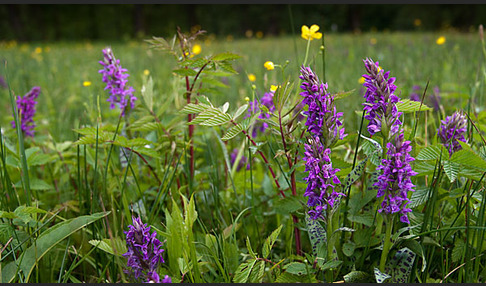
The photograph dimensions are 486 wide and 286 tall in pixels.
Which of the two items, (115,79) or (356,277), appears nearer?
(356,277)

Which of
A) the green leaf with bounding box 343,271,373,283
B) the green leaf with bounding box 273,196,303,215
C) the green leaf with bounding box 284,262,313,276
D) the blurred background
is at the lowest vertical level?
the green leaf with bounding box 343,271,373,283

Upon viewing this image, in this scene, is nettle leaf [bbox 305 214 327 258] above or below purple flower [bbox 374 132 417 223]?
below

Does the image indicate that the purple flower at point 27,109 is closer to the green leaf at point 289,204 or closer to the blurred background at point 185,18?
the green leaf at point 289,204

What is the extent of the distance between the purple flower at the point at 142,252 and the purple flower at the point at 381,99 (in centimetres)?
→ 56

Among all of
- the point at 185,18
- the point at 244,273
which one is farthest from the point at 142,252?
the point at 185,18

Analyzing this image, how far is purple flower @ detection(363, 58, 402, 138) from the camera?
0.91 metres

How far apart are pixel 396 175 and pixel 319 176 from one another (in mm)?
172

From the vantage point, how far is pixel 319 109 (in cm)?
96

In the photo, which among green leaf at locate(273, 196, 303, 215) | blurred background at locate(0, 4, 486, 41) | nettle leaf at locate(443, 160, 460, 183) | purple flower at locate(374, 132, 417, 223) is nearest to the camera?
purple flower at locate(374, 132, 417, 223)

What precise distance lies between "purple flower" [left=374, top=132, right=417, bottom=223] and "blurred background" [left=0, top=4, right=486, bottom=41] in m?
23.2

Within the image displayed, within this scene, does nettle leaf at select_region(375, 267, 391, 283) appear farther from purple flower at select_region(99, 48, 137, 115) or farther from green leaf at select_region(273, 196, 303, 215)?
purple flower at select_region(99, 48, 137, 115)

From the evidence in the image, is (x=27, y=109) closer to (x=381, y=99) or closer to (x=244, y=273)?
(x=244, y=273)

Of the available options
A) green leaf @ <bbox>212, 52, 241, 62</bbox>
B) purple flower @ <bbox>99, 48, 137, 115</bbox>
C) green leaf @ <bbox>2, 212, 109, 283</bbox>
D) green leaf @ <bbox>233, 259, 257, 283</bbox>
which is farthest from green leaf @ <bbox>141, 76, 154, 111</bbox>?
green leaf @ <bbox>233, 259, 257, 283</bbox>

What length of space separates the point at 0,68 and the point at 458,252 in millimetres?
6357
